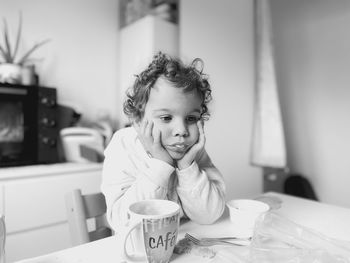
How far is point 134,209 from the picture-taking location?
1.40 feet

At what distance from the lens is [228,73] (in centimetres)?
167

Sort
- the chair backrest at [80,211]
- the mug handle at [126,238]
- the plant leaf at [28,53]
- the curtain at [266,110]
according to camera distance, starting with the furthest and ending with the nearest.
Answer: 1. the curtain at [266,110]
2. the plant leaf at [28,53]
3. the chair backrest at [80,211]
4. the mug handle at [126,238]

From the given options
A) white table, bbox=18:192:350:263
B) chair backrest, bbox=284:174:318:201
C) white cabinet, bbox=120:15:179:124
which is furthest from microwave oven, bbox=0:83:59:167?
chair backrest, bbox=284:174:318:201

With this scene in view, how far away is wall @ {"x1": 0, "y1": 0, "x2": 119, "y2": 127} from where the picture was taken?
1.45 m

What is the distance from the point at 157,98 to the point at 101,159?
2.98 ft

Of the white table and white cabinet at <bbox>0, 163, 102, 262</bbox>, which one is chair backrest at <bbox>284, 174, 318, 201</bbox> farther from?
white cabinet at <bbox>0, 163, 102, 262</bbox>

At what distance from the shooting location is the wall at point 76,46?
1446mm

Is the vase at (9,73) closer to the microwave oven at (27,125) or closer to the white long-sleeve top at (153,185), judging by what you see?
the microwave oven at (27,125)

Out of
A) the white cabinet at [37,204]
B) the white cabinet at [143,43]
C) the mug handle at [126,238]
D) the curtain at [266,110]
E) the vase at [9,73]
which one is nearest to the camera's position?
the mug handle at [126,238]

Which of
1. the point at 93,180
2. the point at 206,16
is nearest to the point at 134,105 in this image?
the point at 93,180

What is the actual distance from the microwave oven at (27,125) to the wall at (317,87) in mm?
1795

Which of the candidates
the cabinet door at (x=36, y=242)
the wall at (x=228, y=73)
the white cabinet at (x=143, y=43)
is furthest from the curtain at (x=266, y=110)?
the cabinet door at (x=36, y=242)

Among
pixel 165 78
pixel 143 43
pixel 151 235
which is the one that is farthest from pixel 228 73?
pixel 151 235

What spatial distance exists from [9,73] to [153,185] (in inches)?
43.5
